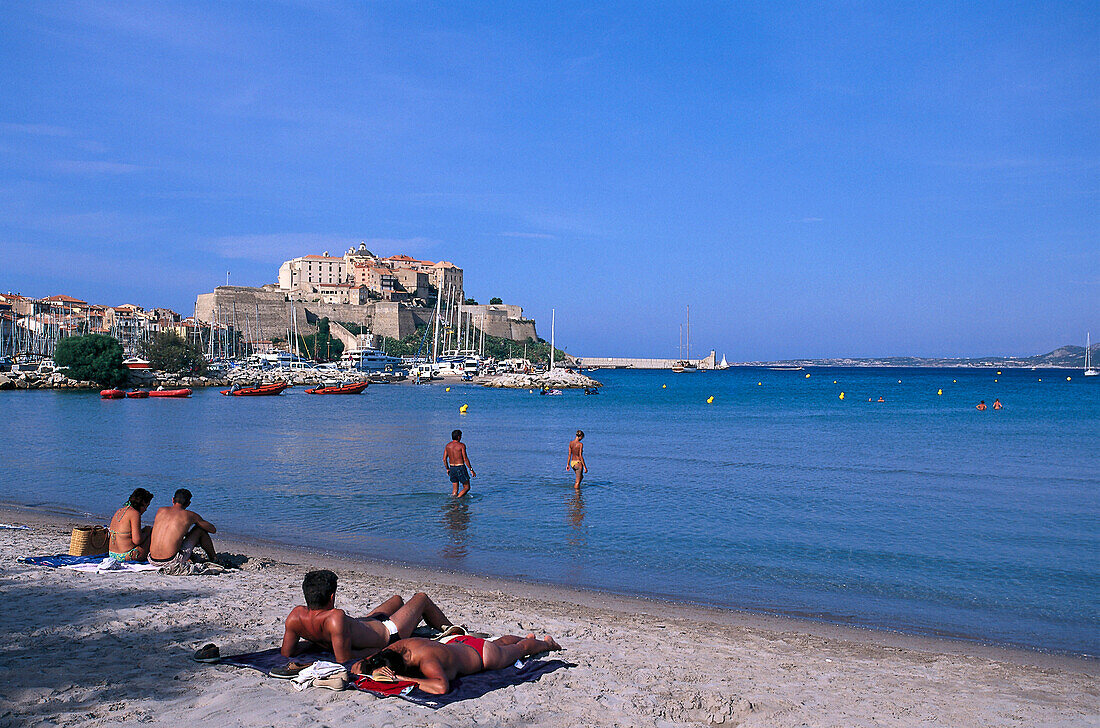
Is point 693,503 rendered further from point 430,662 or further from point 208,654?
point 208,654

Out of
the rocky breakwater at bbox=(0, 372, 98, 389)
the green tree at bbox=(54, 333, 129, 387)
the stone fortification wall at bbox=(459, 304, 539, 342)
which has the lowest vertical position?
the rocky breakwater at bbox=(0, 372, 98, 389)

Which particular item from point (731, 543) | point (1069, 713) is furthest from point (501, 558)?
point (1069, 713)

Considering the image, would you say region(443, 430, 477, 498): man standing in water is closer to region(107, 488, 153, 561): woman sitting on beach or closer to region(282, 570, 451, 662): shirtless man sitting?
region(107, 488, 153, 561): woman sitting on beach

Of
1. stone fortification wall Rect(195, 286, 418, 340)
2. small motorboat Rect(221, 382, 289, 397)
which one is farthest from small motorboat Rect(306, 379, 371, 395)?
stone fortification wall Rect(195, 286, 418, 340)

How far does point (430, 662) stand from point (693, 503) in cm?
998

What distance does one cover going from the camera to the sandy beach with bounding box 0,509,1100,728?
455 cm

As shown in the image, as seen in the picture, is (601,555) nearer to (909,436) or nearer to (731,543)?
(731,543)

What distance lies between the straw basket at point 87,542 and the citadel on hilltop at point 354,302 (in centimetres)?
8193

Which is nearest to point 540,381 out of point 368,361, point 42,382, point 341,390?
point 368,361

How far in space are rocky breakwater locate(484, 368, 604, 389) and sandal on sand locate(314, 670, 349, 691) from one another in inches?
2753

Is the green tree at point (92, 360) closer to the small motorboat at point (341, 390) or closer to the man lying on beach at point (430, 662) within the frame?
the small motorboat at point (341, 390)

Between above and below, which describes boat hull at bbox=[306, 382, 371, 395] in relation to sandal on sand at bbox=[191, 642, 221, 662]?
above

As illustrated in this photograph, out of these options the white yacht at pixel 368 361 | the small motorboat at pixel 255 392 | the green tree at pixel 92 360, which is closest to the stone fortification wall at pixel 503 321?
the white yacht at pixel 368 361

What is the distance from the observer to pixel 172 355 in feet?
242
